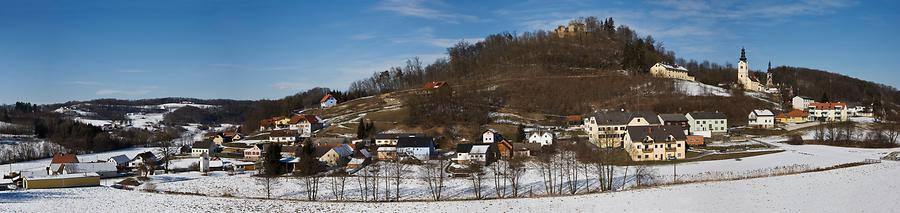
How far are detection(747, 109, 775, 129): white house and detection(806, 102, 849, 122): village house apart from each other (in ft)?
38.2

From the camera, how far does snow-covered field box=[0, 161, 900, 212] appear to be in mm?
Result: 31781

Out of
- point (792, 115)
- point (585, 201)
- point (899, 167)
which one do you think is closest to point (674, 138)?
point (899, 167)

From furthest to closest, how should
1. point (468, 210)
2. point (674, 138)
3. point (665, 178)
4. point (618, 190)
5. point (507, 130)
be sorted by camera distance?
point (507, 130)
point (674, 138)
point (665, 178)
point (618, 190)
point (468, 210)

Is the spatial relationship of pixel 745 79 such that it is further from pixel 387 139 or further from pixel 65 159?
pixel 65 159

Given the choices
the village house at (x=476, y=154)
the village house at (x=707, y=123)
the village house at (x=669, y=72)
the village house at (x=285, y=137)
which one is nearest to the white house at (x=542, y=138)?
the village house at (x=476, y=154)

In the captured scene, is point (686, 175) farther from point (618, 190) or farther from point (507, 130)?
point (507, 130)

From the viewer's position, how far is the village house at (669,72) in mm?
115750

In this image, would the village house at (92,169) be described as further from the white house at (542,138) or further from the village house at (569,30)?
the village house at (569,30)

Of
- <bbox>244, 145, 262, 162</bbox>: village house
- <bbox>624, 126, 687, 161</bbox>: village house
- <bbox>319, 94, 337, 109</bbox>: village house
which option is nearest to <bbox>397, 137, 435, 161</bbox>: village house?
<bbox>244, 145, 262, 162</bbox>: village house

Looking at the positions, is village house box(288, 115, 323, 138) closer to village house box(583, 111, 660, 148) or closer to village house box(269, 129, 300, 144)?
village house box(269, 129, 300, 144)

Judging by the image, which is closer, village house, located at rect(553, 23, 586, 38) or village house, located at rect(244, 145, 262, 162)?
village house, located at rect(244, 145, 262, 162)

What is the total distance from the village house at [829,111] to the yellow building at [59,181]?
83522mm

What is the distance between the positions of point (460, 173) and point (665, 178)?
14257 millimetres

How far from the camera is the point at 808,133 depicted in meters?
73.8
